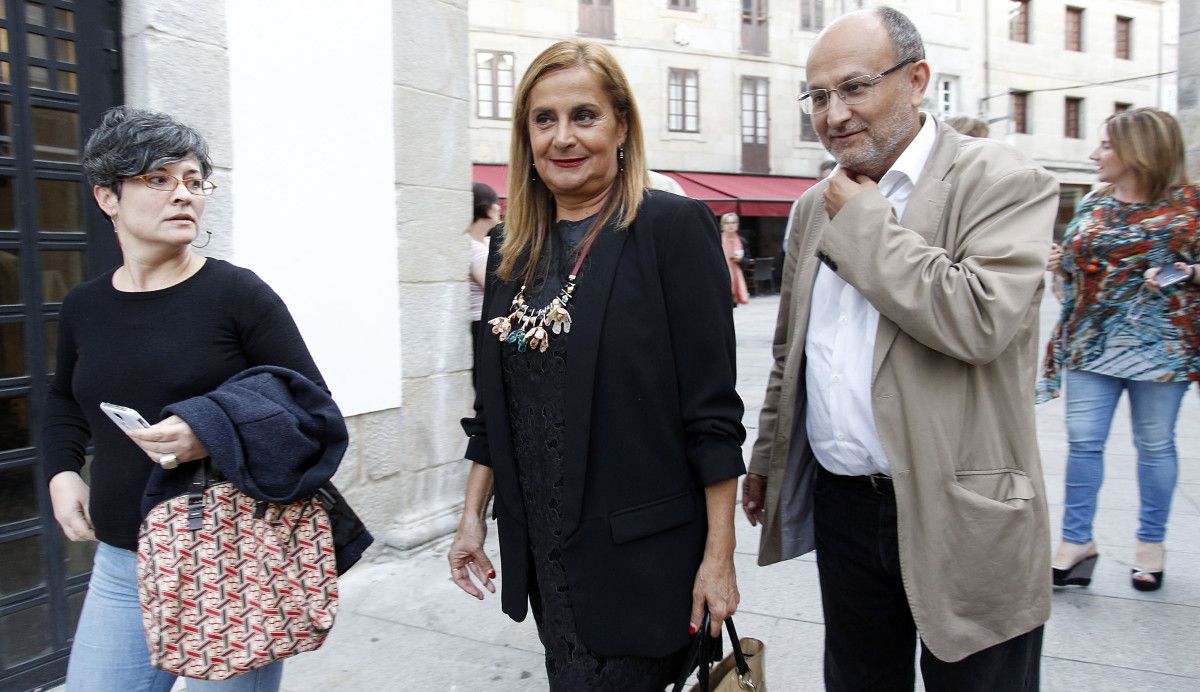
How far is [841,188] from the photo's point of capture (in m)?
1.72

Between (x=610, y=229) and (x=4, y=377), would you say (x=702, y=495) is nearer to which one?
(x=610, y=229)

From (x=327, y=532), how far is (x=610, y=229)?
35.7 inches

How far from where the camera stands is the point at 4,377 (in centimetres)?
297

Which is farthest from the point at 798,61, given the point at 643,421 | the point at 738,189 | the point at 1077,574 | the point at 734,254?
the point at 643,421

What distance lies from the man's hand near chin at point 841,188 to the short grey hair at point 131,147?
4.69 ft

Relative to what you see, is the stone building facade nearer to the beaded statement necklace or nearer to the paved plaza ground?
the paved plaza ground

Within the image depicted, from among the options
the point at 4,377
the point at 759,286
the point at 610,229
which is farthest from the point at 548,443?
the point at 759,286

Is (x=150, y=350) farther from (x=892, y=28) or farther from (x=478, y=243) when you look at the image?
(x=478, y=243)

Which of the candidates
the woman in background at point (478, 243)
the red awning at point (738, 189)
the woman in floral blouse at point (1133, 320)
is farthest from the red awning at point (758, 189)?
the woman in floral blouse at point (1133, 320)

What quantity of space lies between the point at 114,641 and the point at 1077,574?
3491 mm

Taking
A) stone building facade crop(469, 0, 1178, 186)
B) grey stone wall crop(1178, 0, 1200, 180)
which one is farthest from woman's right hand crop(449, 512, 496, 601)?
stone building facade crop(469, 0, 1178, 186)

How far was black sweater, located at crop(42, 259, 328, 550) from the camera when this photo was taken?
74.7 inches

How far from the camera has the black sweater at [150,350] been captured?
190 centimetres

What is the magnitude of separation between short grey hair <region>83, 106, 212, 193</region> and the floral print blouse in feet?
10.8
